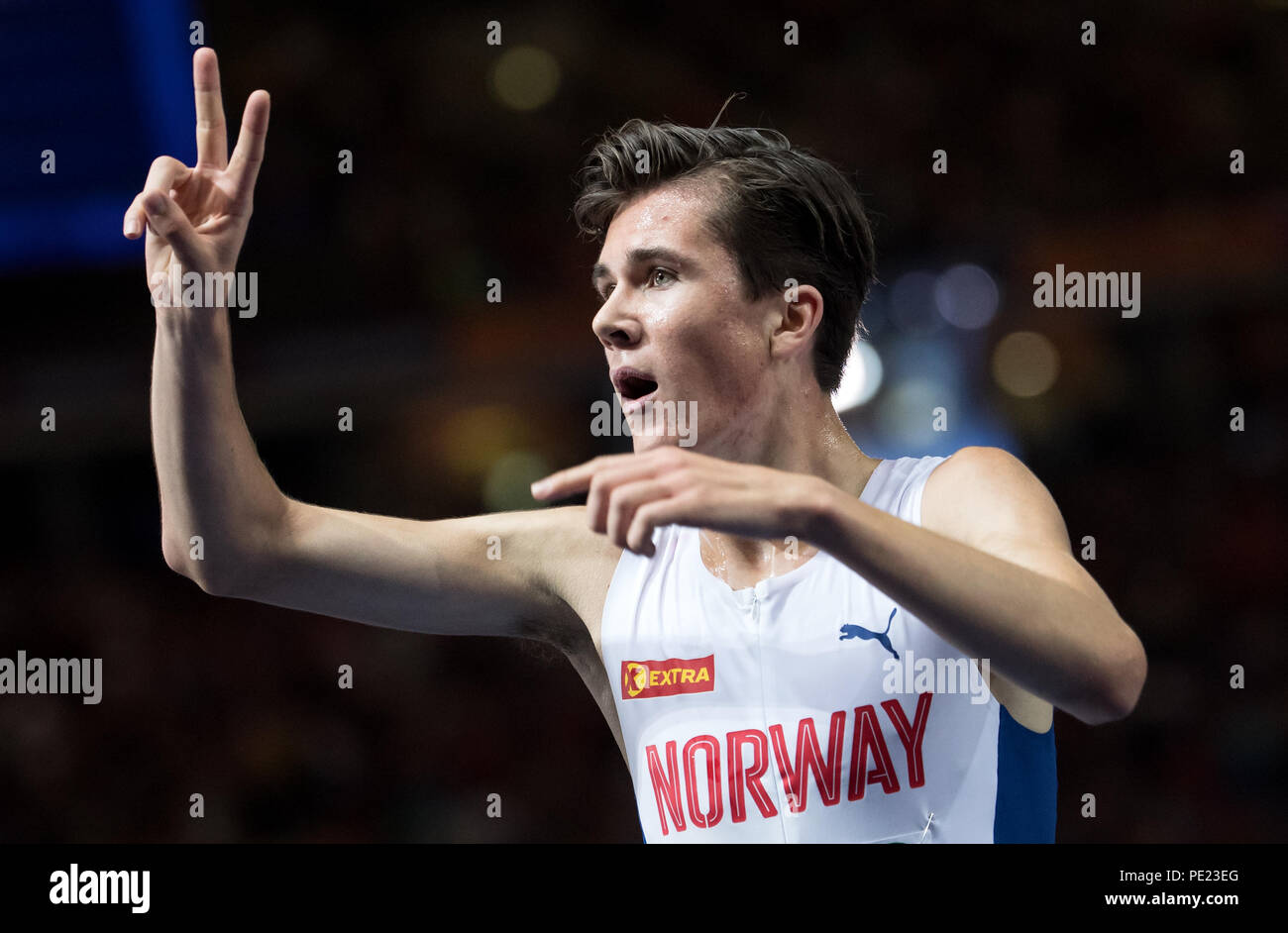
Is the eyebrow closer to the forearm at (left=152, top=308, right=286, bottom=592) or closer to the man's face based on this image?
the man's face

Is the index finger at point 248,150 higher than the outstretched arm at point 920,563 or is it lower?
higher

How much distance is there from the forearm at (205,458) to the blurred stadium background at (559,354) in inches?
118

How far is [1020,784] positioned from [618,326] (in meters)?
1.05

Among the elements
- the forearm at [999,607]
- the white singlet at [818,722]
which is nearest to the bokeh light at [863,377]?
the white singlet at [818,722]

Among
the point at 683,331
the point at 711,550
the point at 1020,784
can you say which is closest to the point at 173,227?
the point at 683,331

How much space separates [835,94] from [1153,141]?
1.27m

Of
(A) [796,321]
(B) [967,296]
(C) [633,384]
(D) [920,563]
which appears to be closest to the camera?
(D) [920,563]

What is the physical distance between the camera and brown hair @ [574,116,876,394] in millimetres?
2490

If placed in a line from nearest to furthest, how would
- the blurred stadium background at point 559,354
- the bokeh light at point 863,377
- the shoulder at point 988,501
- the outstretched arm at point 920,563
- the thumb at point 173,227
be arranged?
1. the outstretched arm at point 920,563
2. the shoulder at point 988,501
3. the thumb at point 173,227
4. the blurred stadium background at point 559,354
5. the bokeh light at point 863,377

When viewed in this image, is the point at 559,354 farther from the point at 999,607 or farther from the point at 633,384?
the point at 999,607

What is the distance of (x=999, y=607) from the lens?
63.0 inches

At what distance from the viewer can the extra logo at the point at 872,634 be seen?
214cm

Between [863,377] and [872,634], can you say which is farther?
[863,377]

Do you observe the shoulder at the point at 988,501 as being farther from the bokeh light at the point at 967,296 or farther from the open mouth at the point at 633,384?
the bokeh light at the point at 967,296
